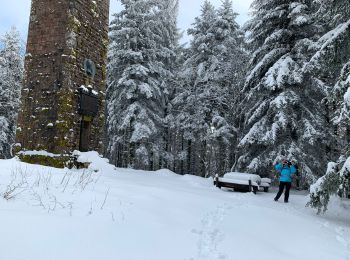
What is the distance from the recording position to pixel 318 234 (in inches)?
257

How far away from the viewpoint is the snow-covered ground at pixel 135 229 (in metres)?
3.59

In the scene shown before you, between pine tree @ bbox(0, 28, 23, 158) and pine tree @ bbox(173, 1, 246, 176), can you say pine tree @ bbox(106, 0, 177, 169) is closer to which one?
pine tree @ bbox(173, 1, 246, 176)

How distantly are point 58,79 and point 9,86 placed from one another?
59.3 feet

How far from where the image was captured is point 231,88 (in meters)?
22.2

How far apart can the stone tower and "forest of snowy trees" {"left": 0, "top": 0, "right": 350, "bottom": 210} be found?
7313mm

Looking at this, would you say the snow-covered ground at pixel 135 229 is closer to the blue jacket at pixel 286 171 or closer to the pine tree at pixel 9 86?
the blue jacket at pixel 286 171

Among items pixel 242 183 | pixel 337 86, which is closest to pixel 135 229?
pixel 337 86

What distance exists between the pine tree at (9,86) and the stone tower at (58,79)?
16151 mm

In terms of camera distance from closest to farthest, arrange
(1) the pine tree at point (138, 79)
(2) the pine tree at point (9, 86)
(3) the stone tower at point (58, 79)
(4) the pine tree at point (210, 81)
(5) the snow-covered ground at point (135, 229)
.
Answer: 1. (5) the snow-covered ground at point (135, 229)
2. (3) the stone tower at point (58, 79)
3. (1) the pine tree at point (138, 79)
4. (4) the pine tree at point (210, 81)
5. (2) the pine tree at point (9, 86)

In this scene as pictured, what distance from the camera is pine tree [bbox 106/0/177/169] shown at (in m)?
21.2

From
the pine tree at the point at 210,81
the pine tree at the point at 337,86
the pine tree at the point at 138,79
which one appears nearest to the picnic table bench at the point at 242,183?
the pine tree at the point at 337,86

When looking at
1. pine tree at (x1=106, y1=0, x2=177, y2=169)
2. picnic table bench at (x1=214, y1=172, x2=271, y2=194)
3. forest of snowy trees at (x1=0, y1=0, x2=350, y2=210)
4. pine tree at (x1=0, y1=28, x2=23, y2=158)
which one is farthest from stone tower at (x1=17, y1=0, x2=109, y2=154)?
pine tree at (x1=0, y1=28, x2=23, y2=158)

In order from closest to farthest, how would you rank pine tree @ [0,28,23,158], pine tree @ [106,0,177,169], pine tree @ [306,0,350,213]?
→ 1. pine tree @ [306,0,350,213]
2. pine tree @ [106,0,177,169]
3. pine tree @ [0,28,23,158]


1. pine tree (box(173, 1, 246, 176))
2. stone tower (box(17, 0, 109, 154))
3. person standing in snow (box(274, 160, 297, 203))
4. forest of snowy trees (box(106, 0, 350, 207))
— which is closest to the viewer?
stone tower (box(17, 0, 109, 154))
